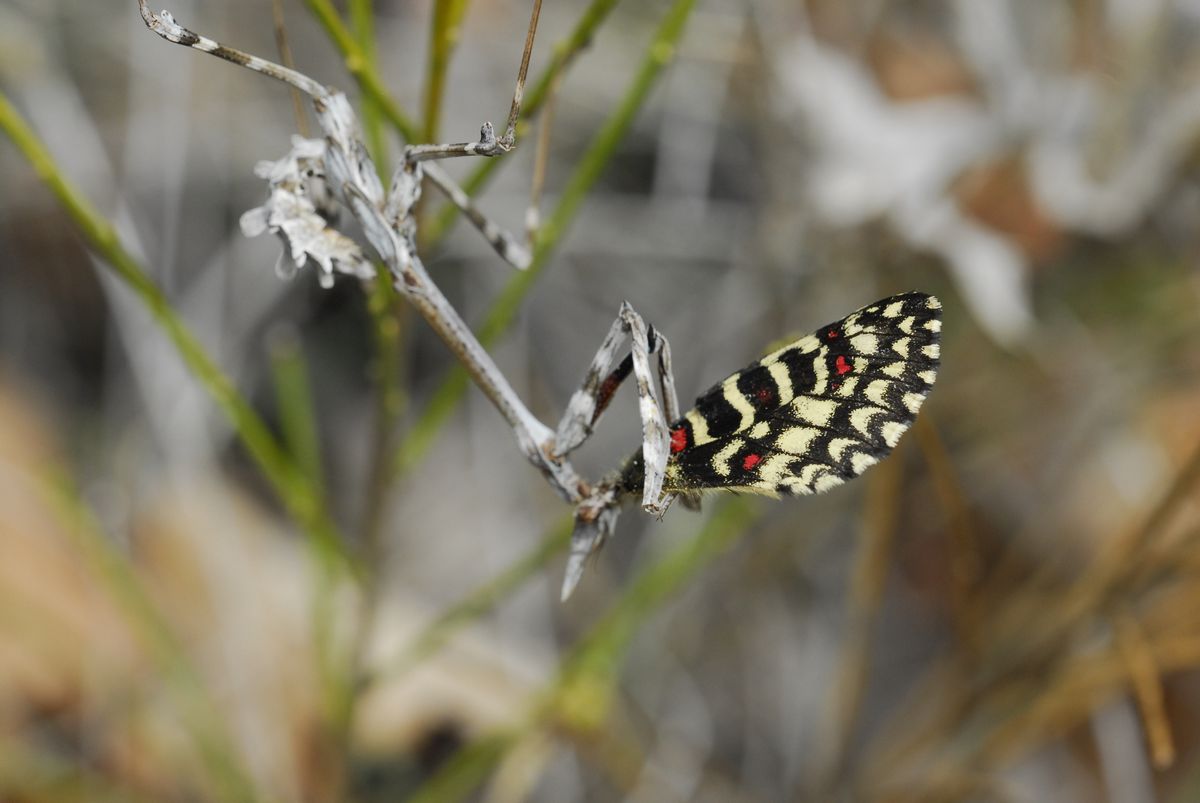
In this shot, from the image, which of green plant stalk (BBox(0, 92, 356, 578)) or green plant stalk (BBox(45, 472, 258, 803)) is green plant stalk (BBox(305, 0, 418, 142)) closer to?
green plant stalk (BBox(0, 92, 356, 578))

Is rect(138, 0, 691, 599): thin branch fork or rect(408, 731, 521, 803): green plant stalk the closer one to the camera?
rect(138, 0, 691, 599): thin branch fork

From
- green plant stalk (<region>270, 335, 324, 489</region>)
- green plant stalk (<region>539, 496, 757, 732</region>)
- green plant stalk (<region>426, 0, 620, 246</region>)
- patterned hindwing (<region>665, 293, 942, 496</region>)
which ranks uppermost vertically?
green plant stalk (<region>426, 0, 620, 246</region>)

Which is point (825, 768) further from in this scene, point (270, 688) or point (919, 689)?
point (270, 688)

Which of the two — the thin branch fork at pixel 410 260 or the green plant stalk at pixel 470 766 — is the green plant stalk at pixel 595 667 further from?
the thin branch fork at pixel 410 260

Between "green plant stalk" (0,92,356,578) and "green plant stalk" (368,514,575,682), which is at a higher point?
"green plant stalk" (0,92,356,578)

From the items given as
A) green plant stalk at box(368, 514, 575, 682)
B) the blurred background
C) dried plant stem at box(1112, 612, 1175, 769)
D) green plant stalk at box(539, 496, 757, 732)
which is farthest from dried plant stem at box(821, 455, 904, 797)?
green plant stalk at box(368, 514, 575, 682)

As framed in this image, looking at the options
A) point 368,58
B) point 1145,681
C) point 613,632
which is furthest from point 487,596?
point 1145,681

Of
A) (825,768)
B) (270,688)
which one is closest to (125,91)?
(270,688)

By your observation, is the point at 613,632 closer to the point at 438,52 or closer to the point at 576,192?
the point at 576,192
